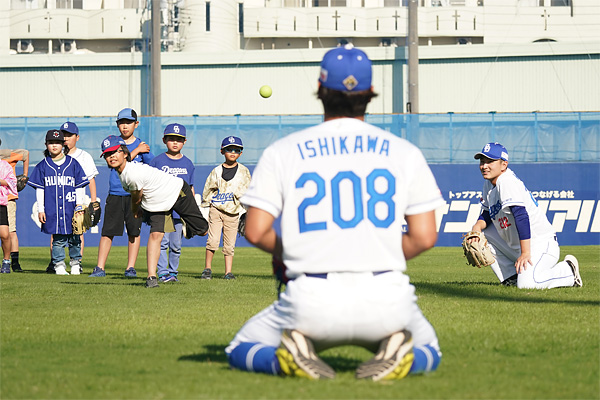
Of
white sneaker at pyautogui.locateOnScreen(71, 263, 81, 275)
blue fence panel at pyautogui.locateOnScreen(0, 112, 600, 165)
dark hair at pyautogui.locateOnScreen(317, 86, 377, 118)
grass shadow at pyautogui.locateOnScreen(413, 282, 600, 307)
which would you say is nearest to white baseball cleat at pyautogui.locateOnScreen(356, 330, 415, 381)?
dark hair at pyautogui.locateOnScreen(317, 86, 377, 118)

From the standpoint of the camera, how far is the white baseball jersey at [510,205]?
10039mm

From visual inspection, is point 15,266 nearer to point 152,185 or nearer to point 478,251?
point 152,185

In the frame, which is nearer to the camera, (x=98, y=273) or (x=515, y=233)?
(x=515, y=233)

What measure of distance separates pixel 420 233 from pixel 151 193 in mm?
6220

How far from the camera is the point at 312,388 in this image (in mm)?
4363

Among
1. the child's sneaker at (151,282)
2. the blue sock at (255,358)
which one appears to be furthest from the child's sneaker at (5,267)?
the blue sock at (255,358)

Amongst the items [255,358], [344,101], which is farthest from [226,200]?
[344,101]

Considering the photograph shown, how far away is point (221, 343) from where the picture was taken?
620 cm

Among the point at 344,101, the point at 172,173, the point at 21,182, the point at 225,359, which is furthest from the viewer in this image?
the point at 21,182

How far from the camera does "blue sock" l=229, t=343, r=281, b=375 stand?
15.3ft

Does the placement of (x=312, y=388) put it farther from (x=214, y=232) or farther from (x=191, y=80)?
(x=191, y=80)

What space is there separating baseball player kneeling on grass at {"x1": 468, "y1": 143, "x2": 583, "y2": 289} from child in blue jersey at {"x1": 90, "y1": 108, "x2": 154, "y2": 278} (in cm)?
456

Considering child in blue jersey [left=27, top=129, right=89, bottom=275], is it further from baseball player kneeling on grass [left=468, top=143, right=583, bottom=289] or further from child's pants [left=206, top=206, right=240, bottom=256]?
baseball player kneeling on grass [left=468, top=143, right=583, bottom=289]

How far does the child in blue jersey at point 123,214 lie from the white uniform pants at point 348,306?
7788 mm
